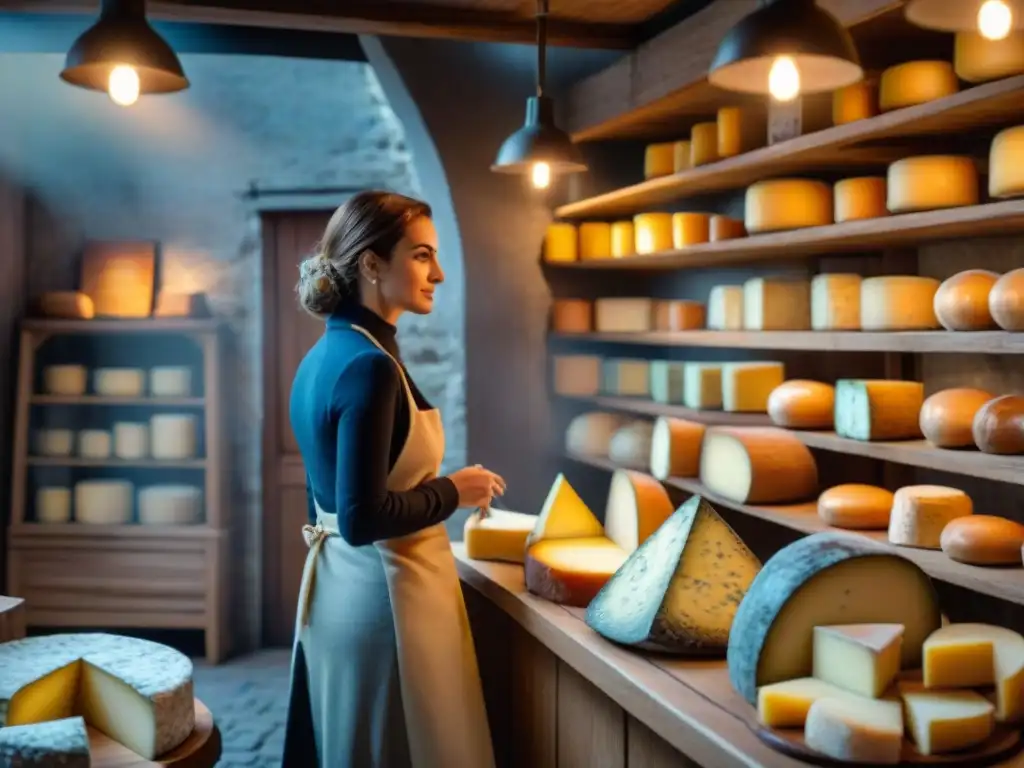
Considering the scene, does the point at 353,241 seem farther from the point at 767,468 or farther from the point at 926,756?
the point at 926,756

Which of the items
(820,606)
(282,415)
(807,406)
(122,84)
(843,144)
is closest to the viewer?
(820,606)

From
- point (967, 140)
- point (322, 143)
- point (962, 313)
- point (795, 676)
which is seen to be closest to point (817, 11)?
point (962, 313)

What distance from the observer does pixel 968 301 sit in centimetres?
208

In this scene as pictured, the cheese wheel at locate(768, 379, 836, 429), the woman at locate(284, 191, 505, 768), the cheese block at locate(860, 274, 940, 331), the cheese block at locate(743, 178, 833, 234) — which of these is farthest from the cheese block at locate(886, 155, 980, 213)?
the woman at locate(284, 191, 505, 768)

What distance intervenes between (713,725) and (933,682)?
12.1 inches

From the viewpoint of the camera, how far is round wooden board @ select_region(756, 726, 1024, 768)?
1316 mm

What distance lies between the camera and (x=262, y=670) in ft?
15.1

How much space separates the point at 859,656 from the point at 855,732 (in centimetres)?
15

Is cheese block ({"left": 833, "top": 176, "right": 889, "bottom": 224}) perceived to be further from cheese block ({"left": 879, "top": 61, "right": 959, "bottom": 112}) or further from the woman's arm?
the woman's arm

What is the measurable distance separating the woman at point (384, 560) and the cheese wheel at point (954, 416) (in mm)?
967

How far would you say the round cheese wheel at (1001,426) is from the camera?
1.97m

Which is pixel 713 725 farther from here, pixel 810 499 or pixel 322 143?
pixel 322 143

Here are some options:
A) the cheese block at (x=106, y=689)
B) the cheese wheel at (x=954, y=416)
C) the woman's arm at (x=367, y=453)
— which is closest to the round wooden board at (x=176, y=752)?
the cheese block at (x=106, y=689)

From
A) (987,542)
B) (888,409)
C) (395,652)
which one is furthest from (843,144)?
(395,652)
